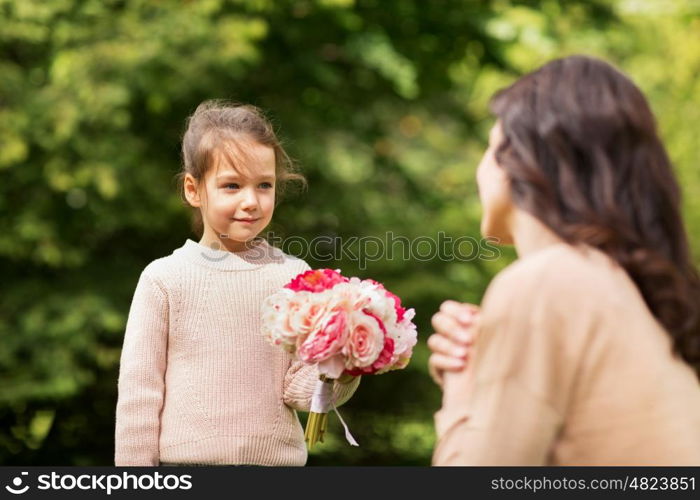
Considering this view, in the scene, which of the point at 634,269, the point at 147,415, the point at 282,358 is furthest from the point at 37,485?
the point at 634,269

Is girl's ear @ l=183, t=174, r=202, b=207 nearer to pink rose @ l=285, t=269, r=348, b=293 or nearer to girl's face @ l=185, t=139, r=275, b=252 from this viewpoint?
girl's face @ l=185, t=139, r=275, b=252

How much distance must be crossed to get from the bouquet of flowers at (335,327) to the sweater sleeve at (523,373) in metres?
1.11

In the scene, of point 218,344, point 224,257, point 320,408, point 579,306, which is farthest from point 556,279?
point 224,257

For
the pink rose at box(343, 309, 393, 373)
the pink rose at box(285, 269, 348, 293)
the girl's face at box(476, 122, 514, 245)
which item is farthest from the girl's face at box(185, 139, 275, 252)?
the girl's face at box(476, 122, 514, 245)

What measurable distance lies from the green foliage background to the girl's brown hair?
3477mm

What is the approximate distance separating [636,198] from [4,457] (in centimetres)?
662

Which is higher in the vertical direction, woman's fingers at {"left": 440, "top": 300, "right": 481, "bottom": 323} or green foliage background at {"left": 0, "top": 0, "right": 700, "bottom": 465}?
green foliage background at {"left": 0, "top": 0, "right": 700, "bottom": 465}

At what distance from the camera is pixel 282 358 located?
3293 millimetres

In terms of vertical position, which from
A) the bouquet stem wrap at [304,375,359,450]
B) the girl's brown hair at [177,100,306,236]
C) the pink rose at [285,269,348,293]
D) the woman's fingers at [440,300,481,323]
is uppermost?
the girl's brown hair at [177,100,306,236]

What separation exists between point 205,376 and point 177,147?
13.6 ft

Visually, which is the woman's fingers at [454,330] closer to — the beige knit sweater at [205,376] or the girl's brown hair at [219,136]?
the beige knit sweater at [205,376]

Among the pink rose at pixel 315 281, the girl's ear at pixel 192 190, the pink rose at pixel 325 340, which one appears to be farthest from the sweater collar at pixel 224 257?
the pink rose at pixel 325 340

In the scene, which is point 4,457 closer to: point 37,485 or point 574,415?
point 37,485

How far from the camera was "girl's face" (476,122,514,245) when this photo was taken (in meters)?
2.12
